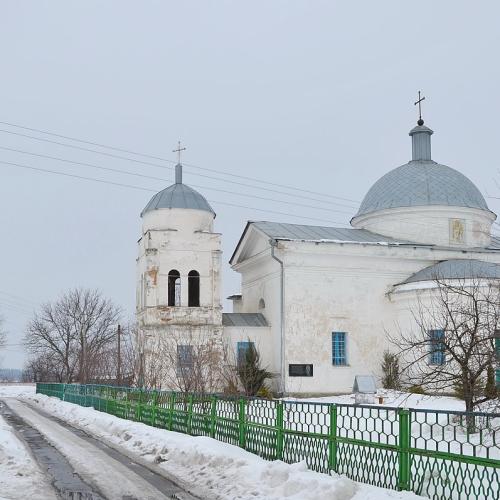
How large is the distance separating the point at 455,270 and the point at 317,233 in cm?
573

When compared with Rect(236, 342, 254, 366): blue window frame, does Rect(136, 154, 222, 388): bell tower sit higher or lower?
higher

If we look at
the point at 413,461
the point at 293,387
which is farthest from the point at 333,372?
the point at 413,461

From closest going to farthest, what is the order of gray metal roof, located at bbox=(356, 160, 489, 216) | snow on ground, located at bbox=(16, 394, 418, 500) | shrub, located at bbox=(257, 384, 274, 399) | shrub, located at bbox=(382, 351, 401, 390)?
snow on ground, located at bbox=(16, 394, 418, 500) < shrub, located at bbox=(257, 384, 274, 399) < shrub, located at bbox=(382, 351, 401, 390) < gray metal roof, located at bbox=(356, 160, 489, 216)

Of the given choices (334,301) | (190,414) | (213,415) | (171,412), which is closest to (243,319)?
(334,301)

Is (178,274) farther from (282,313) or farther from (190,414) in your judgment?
(190,414)

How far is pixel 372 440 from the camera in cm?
893

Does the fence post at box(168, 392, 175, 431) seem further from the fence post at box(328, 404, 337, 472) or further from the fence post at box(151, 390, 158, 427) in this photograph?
the fence post at box(328, 404, 337, 472)

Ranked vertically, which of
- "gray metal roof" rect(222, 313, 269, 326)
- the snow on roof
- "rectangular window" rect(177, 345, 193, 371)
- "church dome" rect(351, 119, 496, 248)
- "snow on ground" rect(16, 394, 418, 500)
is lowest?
"snow on ground" rect(16, 394, 418, 500)

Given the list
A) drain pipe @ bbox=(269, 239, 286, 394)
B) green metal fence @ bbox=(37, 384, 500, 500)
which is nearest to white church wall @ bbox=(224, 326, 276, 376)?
drain pipe @ bbox=(269, 239, 286, 394)

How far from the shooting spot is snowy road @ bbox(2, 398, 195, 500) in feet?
30.2

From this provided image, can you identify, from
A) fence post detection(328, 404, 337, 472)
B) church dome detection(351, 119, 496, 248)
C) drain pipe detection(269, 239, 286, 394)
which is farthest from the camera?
church dome detection(351, 119, 496, 248)

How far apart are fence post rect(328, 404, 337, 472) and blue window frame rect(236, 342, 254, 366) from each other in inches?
744

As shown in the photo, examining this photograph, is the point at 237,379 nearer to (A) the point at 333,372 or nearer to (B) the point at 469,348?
(A) the point at 333,372

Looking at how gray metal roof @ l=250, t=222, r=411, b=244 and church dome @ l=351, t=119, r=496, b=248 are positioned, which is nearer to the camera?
gray metal roof @ l=250, t=222, r=411, b=244
